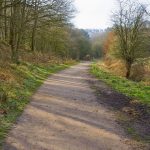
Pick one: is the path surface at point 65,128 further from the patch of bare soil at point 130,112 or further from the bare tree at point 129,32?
the bare tree at point 129,32

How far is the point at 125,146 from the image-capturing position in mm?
9344

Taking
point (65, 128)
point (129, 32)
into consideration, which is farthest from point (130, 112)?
point (129, 32)

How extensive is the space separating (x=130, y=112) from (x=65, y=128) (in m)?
3.67

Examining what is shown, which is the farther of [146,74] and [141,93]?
[146,74]

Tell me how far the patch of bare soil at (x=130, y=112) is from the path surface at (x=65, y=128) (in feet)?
1.16

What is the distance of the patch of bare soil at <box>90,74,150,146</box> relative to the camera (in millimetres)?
10814

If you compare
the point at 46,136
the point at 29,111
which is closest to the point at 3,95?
the point at 29,111

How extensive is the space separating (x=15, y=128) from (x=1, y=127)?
1.27 feet

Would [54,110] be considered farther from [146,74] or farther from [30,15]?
[146,74]

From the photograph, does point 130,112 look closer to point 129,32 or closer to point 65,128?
point 65,128

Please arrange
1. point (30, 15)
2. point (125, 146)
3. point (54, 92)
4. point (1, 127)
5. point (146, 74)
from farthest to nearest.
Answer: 1. point (146, 74)
2. point (30, 15)
3. point (54, 92)
4. point (1, 127)
5. point (125, 146)

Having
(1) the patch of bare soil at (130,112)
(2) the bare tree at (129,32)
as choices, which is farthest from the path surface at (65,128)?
(2) the bare tree at (129,32)

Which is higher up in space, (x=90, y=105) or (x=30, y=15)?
(x=30, y=15)

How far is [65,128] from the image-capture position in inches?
428
